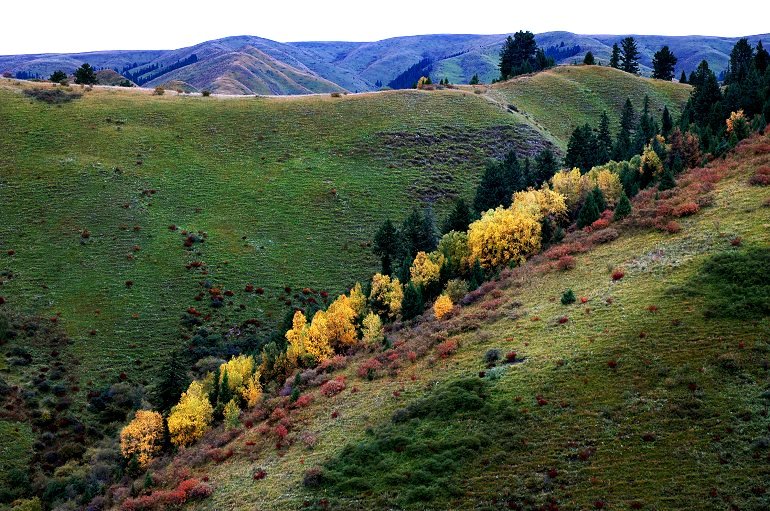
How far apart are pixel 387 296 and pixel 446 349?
18.6 m

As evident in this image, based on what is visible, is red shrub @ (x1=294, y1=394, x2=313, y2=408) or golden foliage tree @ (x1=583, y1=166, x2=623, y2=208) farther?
golden foliage tree @ (x1=583, y1=166, x2=623, y2=208)

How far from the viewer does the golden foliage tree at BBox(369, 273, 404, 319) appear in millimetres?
62156

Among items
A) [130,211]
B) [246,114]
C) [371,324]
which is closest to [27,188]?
[130,211]

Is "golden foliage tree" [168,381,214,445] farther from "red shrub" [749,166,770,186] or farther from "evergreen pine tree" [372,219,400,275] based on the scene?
"red shrub" [749,166,770,186]

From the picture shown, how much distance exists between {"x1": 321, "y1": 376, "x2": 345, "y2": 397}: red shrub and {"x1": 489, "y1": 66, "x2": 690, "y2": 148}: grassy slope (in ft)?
344

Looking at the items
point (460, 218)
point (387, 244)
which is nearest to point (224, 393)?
point (387, 244)

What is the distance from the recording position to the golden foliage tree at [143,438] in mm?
50656

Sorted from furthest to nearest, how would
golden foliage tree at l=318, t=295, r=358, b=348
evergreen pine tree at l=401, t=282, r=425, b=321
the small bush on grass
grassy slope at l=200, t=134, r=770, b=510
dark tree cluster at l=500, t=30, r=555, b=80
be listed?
dark tree cluster at l=500, t=30, r=555, b=80
the small bush on grass
evergreen pine tree at l=401, t=282, r=425, b=321
golden foliage tree at l=318, t=295, r=358, b=348
grassy slope at l=200, t=134, r=770, b=510

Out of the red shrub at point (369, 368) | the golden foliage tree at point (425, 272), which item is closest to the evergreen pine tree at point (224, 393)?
the red shrub at point (369, 368)

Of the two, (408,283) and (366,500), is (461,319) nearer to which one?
(408,283)

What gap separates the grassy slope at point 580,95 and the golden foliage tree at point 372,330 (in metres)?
93.1

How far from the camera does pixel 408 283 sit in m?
61.9

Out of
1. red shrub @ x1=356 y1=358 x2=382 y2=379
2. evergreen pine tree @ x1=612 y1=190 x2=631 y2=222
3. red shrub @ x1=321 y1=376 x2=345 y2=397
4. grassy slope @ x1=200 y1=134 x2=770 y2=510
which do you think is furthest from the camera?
evergreen pine tree @ x1=612 y1=190 x2=631 y2=222

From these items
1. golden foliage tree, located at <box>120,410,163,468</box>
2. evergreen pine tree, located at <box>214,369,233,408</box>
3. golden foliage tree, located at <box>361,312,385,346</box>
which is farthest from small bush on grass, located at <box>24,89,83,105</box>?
golden foliage tree, located at <box>361,312,385,346</box>
